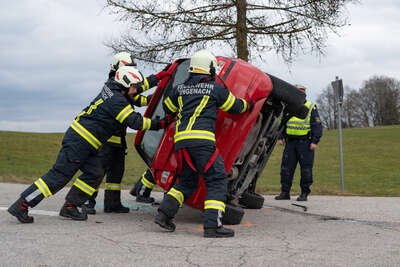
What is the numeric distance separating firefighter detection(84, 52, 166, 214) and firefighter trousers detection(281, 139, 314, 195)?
10.5 ft

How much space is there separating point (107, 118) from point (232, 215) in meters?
1.77

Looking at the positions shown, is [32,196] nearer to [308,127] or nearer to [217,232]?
[217,232]

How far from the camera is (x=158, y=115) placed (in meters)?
6.65

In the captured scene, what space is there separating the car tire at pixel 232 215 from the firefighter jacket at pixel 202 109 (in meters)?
1.00

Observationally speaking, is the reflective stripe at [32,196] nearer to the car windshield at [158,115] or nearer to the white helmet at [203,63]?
the car windshield at [158,115]

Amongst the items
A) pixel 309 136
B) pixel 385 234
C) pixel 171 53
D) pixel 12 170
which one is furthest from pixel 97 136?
pixel 12 170

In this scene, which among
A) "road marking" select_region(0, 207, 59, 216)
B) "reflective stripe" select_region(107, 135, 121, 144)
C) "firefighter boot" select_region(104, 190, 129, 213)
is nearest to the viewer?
"reflective stripe" select_region(107, 135, 121, 144)

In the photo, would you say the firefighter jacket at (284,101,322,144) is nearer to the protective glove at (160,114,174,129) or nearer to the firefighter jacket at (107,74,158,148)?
the firefighter jacket at (107,74,158,148)

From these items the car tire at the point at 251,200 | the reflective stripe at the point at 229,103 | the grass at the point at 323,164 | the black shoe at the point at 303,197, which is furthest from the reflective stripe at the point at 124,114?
the grass at the point at 323,164

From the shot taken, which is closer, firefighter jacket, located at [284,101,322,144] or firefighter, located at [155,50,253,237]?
firefighter, located at [155,50,253,237]

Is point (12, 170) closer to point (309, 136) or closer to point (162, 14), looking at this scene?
point (162, 14)

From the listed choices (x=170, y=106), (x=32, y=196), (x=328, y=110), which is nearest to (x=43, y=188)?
(x=32, y=196)

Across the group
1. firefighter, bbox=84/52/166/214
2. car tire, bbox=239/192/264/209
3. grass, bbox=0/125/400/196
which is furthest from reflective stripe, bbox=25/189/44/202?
grass, bbox=0/125/400/196

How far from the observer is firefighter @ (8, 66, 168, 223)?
19.7 ft
